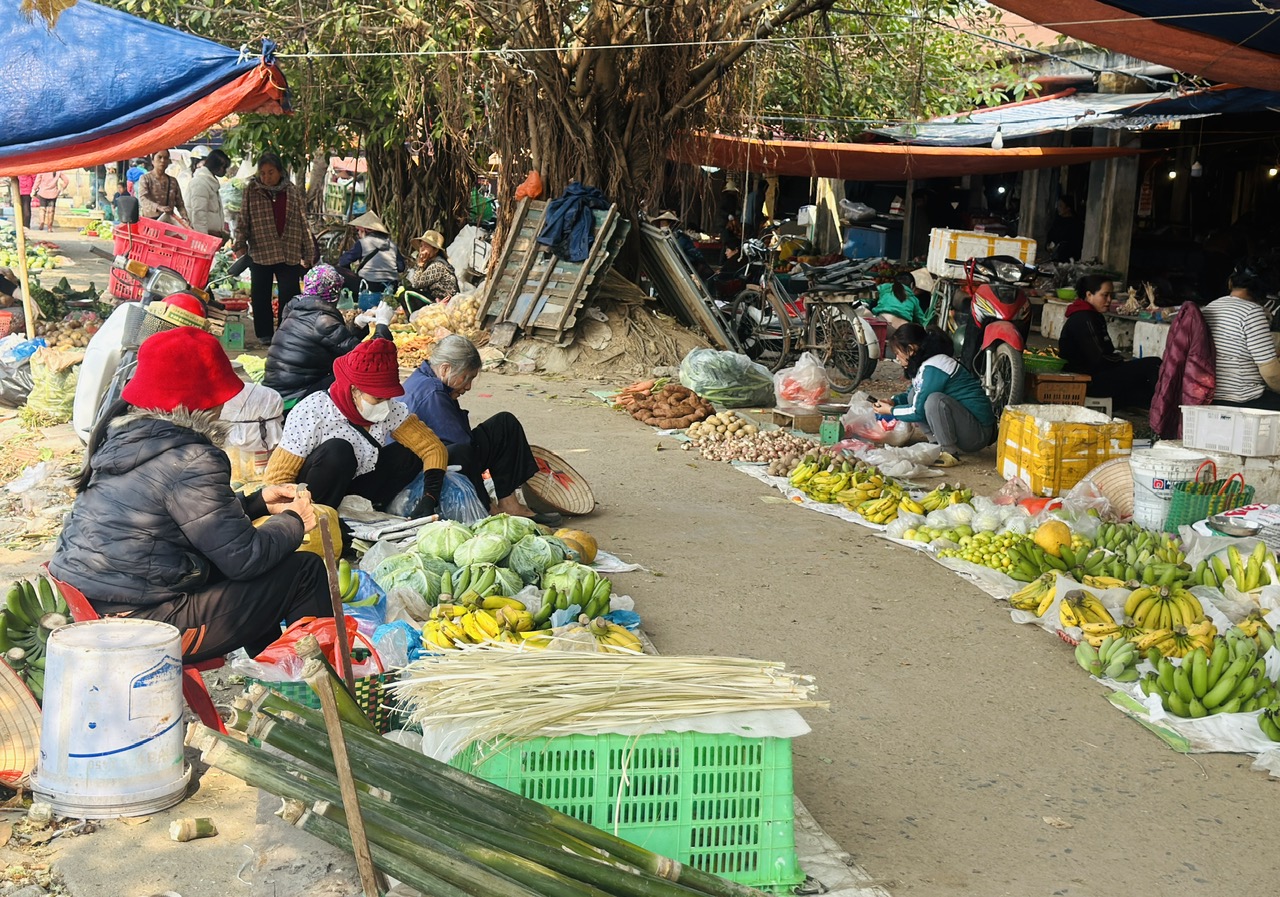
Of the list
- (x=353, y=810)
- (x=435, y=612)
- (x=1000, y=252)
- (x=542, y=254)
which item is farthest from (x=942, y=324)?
(x=353, y=810)

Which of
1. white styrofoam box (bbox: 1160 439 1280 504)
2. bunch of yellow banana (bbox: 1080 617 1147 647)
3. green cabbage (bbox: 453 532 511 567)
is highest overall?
white styrofoam box (bbox: 1160 439 1280 504)

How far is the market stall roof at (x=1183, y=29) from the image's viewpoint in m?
6.65

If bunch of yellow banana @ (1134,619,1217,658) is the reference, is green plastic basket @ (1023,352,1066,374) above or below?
above

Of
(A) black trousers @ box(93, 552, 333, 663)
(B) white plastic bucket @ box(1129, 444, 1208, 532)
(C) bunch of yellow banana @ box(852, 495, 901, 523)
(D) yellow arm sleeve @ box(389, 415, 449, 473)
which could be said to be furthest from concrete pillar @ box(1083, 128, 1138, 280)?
(A) black trousers @ box(93, 552, 333, 663)

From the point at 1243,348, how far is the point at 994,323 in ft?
6.87

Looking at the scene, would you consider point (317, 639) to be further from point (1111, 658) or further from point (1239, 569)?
point (1239, 569)

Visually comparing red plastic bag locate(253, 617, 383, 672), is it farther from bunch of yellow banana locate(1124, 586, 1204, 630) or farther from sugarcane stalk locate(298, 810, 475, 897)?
bunch of yellow banana locate(1124, 586, 1204, 630)

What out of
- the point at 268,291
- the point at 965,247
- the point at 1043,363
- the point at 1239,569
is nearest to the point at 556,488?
the point at 1239,569

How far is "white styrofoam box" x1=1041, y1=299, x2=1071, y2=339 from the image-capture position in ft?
46.7

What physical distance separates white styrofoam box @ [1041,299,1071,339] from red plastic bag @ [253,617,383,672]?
11759 millimetres

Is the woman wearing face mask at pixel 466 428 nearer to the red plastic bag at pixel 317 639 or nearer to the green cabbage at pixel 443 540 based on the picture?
the green cabbage at pixel 443 540

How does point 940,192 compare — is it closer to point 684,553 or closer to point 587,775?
point 684,553

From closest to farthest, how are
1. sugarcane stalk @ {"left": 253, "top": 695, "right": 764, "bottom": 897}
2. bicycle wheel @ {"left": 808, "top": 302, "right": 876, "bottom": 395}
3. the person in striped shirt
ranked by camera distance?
1. sugarcane stalk @ {"left": 253, "top": 695, "right": 764, "bottom": 897}
2. the person in striped shirt
3. bicycle wheel @ {"left": 808, "top": 302, "right": 876, "bottom": 395}

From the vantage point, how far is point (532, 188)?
12375mm
